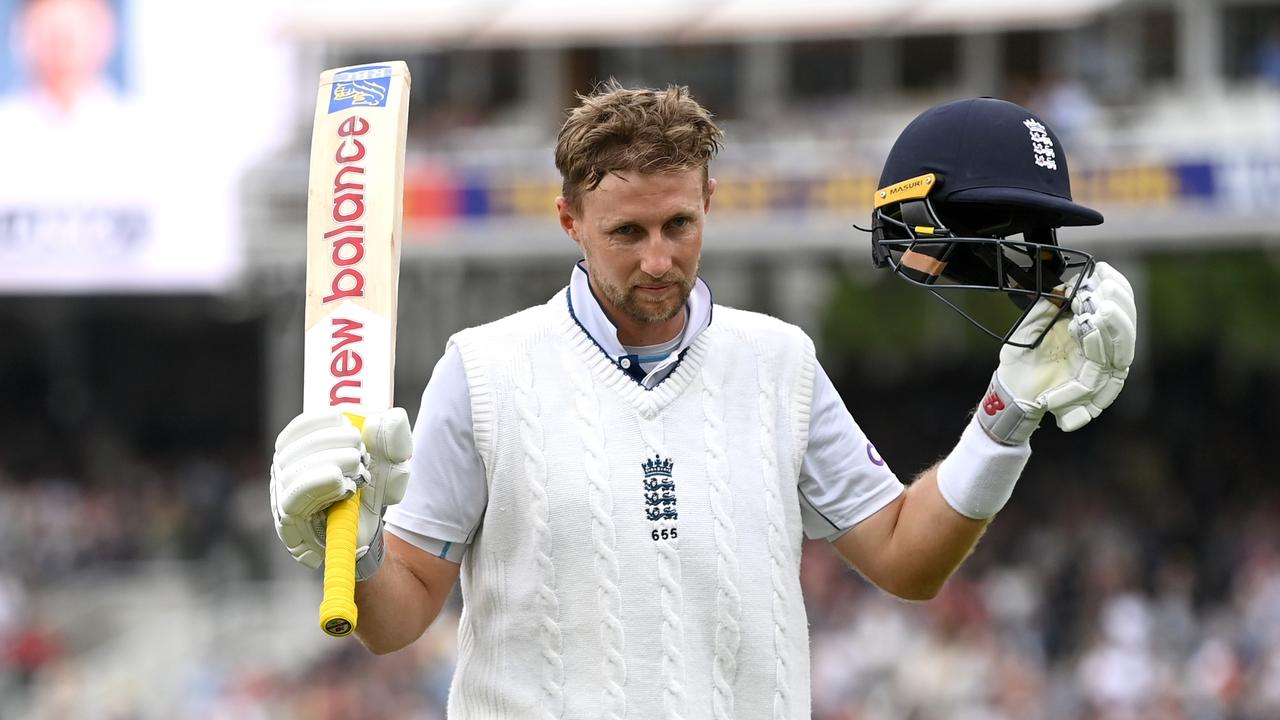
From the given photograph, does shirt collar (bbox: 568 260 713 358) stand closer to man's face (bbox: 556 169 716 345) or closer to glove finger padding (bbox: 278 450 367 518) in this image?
man's face (bbox: 556 169 716 345)

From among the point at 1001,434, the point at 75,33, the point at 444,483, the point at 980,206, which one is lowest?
the point at 444,483

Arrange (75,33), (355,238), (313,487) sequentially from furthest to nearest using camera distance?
(75,33)
(355,238)
(313,487)

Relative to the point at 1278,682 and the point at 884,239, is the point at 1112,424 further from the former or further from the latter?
the point at 884,239

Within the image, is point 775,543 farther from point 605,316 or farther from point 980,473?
point 605,316

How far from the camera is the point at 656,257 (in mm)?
2969

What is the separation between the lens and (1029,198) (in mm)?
3102

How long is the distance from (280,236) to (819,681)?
6.01 m

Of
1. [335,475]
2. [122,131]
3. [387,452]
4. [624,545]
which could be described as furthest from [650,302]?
[122,131]

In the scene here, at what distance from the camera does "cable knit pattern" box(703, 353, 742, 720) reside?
2959 mm

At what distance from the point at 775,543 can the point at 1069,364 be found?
54cm

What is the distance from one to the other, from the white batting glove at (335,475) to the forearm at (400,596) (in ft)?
0.18

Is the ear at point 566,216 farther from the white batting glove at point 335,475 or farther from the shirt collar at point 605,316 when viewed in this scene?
the white batting glove at point 335,475

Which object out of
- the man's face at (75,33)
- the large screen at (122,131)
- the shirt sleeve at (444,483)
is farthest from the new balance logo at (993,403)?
the man's face at (75,33)

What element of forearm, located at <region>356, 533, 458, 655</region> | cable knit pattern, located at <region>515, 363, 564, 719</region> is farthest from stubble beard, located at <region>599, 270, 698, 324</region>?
forearm, located at <region>356, 533, 458, 655</region>
